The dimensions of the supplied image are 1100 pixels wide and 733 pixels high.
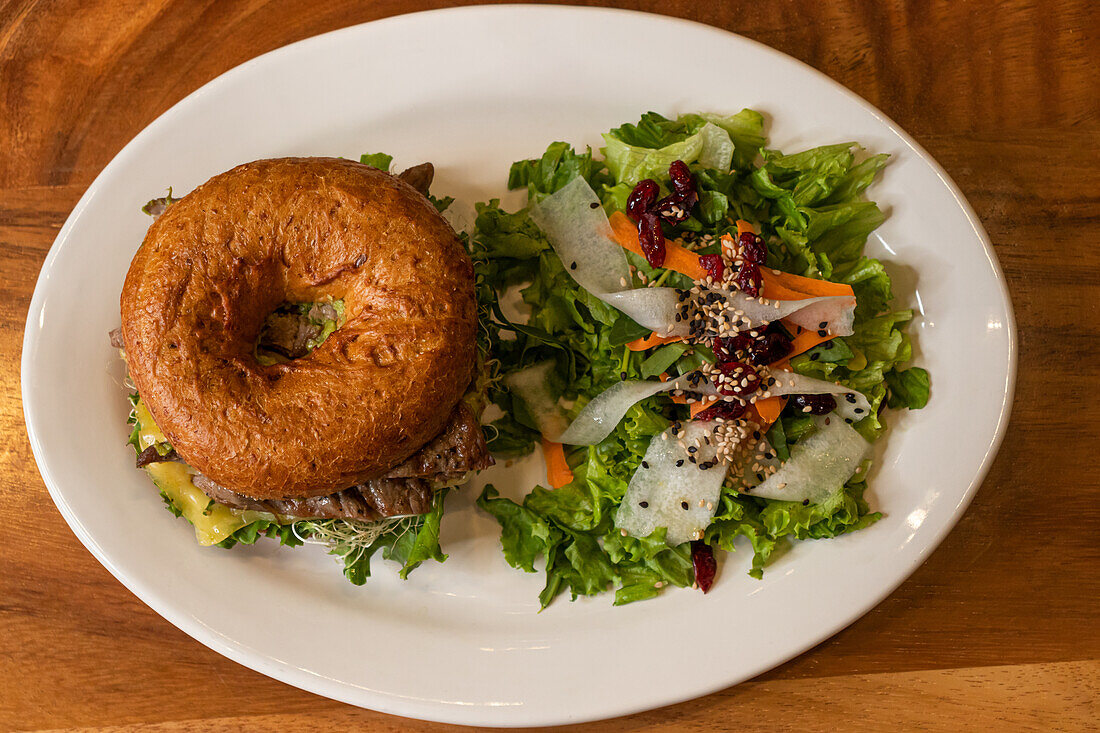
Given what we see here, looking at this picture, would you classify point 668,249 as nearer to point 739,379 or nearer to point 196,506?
point 739,379

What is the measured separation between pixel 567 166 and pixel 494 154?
358 mm

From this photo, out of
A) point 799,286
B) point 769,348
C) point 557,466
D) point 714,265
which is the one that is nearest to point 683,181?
point 714,265

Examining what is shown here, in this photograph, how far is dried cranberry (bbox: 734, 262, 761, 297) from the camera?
234 centimetres

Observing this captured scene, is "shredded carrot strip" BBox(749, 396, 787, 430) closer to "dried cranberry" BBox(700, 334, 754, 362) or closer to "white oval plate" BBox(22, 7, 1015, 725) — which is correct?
"dried cranberry" BBox(700, 334, 754, 362)

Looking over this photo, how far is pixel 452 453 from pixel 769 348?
3.76ft

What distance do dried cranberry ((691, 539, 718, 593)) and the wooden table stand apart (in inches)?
20.6

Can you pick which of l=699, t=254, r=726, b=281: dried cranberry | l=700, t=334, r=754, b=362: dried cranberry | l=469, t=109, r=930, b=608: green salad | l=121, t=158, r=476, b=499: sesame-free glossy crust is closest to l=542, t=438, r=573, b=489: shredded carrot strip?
l=469, t=109, r=930, b=608: green salad

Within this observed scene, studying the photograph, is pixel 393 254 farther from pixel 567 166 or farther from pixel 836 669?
pixel 836 669

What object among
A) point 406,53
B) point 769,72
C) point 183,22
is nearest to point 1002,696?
point 769,72

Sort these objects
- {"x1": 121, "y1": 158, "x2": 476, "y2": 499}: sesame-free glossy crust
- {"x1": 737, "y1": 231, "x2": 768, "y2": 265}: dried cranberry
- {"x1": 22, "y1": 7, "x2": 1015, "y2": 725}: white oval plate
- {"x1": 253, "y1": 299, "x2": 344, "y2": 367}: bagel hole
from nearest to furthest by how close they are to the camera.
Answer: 1. {"x1": 121, "y1": 158, "x2": 476, "y2": 499}: sesame-free glossy crust
2. {"x1": 253, "y1": 299, "x2": 344, "y2": 367}: bagel hole
3. {"x1": 737, "y1": 231, "x2": 768, "y2": 265}: dried cranberry
4. {"x1": 22, "y1": 7, "x2": 1015, "y2": 725}: white oval plate

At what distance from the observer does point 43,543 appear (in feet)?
9.23

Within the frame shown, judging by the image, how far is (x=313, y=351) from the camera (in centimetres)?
219

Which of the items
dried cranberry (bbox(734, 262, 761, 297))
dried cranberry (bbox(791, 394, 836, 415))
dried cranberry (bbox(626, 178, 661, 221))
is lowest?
dried cranberry (bbox(791, 394, 836, 415))

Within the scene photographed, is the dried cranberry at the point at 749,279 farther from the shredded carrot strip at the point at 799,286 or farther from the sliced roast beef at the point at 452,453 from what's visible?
the sliced roast beef at the point at 452,453
